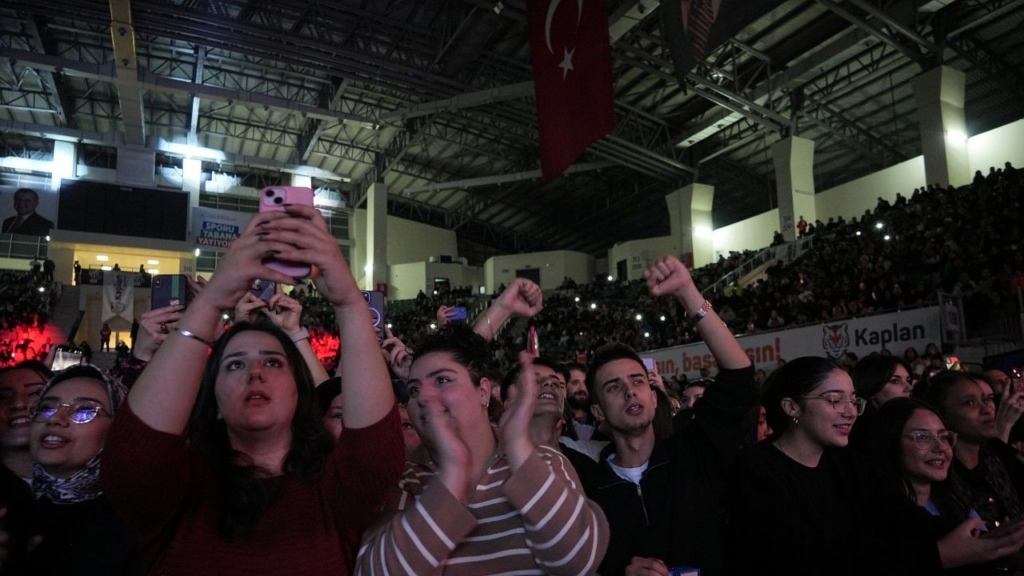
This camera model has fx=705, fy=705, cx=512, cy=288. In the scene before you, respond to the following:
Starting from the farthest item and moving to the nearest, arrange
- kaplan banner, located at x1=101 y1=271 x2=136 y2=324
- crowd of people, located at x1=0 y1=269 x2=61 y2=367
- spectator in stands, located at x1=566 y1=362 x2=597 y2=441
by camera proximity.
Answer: kaplan banner, located at x1=101 y1=271 x2=136 y2=324, crowd of people, located at x1=0 y1=269 x2=61 y2=367, spectator in stands, located at x1=566 y1=362 x2=597 y2=441

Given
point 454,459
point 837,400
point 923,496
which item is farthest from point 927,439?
point 454,459

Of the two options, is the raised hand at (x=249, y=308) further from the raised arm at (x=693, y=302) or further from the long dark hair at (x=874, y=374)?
the long dark hair at (x=874, y=374)

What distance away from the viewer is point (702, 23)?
737cm

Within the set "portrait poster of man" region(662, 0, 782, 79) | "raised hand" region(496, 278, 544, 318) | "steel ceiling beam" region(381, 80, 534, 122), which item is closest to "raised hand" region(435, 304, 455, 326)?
"raised hand" region(496, 278, 544, 318)

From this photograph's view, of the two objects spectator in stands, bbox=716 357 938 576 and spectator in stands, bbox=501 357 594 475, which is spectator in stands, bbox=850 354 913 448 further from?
spectator in stands, bbox=501 357 594 475

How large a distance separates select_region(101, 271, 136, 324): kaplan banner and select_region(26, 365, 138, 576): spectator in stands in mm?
20840

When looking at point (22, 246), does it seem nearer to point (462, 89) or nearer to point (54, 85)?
point (54, 85)

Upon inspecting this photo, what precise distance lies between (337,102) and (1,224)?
12142mm

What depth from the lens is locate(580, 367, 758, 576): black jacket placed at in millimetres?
2445

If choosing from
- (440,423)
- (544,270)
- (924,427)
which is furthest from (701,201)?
(440,423)

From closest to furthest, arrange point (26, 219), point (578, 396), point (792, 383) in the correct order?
point (792, 383) < point (578, 396) < point (26, 219)

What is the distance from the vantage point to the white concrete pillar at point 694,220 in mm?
24203

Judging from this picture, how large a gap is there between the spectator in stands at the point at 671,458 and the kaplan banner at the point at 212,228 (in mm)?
24099

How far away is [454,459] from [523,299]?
1.69 m
